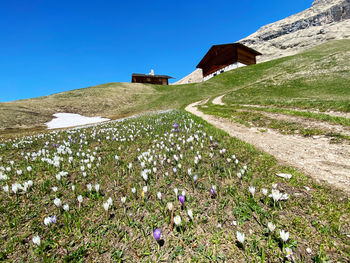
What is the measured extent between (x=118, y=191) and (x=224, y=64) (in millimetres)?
63981

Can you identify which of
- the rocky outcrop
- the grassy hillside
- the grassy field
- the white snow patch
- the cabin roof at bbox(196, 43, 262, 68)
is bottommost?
the grassy field

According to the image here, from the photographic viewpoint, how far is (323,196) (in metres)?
3.11

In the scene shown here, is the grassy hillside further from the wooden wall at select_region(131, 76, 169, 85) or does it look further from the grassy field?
the wooden wall at select_region(131, 76, 169, 85)

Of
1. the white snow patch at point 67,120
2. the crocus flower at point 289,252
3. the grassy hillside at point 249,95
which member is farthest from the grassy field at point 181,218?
the white snow patch at point 67,120

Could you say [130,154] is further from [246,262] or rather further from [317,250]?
[317,250]

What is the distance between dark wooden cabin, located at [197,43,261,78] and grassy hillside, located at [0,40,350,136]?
863 cm

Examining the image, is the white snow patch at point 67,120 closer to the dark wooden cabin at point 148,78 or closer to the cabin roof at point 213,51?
the cabin roof at point 213,51

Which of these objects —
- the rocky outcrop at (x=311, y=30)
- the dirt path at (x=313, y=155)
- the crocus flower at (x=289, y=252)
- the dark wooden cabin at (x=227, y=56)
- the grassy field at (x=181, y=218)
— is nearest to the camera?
the crocus flower at (x=289, y=252)

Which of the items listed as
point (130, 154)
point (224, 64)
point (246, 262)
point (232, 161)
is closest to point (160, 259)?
point (246, 262)

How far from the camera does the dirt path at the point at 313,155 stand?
387 centimetres

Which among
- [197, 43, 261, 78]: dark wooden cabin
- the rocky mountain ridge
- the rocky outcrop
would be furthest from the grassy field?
the rocky outcrop

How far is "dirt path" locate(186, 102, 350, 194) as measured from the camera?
3.87 m

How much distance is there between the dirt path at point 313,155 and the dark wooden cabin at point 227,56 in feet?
185

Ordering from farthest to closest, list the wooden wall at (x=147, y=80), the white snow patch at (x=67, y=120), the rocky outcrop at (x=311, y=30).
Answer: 1. the rocky outcrop at (x=311, y=30)
2. the wooden wall at (x=147, y=80)
3. the white snow patch at (x=67, y=120)
